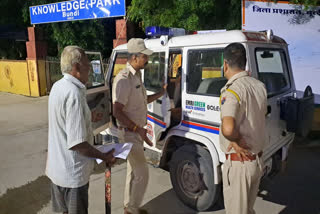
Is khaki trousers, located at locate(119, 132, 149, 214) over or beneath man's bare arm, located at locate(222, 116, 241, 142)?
beneath

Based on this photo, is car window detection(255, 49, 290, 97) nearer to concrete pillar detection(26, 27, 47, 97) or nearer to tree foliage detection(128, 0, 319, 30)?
tree foliage detection(128, 0, 319, 30)

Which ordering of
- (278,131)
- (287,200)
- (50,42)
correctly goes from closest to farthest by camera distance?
1. (278,131)
2. (287,200)
3. (50,42)

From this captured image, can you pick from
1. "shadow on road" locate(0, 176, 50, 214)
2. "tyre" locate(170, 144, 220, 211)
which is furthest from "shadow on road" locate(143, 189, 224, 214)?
"shadow on road" locate(0, 176, 50, 214)

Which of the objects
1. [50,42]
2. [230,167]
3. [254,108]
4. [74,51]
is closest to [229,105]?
[254,108]

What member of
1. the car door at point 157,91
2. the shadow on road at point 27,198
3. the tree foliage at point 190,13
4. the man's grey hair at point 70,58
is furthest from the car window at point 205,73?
the tree foliage at point 190,13

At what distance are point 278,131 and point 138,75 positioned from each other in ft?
5.38

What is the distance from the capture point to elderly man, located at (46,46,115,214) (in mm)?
1790

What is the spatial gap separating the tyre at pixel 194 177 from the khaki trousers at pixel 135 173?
50cm

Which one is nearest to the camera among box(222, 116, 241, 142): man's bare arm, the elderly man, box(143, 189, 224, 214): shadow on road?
the elderly man

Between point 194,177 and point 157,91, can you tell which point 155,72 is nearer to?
point 157,91

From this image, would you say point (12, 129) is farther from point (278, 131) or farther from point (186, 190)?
point (278, 131)

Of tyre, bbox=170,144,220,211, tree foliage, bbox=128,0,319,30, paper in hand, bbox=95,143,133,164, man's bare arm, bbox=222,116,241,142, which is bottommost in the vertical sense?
tyre, bbox=170,144,220,211

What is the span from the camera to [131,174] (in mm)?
2832

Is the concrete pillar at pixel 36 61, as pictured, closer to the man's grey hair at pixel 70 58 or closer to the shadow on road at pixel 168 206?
the shadow on road at pixel 168 206
